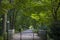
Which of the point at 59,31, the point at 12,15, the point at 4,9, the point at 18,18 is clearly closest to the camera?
the point at 59,31

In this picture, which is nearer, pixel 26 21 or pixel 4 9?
pixel 4 9

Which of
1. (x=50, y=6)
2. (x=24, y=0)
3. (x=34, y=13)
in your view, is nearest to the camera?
(x=24, y=0)

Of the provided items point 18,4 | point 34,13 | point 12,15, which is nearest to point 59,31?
point 18,4

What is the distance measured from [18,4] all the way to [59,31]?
650 cm

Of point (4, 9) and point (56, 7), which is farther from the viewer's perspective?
point (56, 7)

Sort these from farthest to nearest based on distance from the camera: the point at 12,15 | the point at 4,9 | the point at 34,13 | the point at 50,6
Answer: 1. the point at 12,15
2. the point at 34,13
3. the point at 50,6
4. the point at 4,9

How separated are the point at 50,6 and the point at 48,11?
39.3 inches

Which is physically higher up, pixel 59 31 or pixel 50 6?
pixel 50 6

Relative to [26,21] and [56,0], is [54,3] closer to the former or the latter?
[56,0]

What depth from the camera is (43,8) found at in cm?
2084

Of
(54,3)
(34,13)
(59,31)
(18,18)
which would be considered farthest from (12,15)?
(59,31)

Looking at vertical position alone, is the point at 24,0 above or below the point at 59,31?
above

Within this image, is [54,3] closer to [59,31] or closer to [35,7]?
[35,7]

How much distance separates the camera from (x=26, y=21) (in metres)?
40.7
